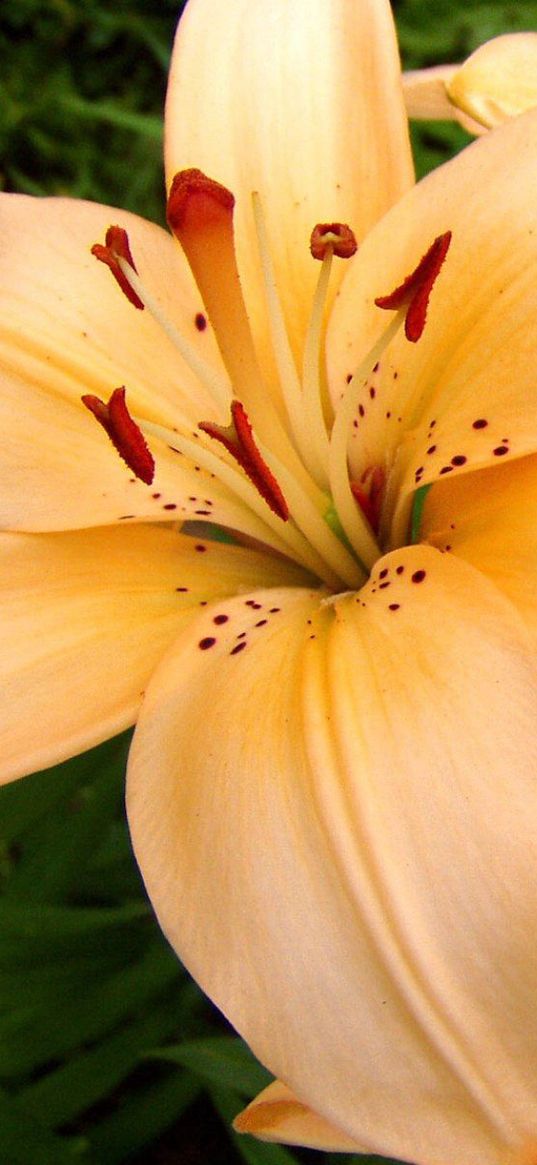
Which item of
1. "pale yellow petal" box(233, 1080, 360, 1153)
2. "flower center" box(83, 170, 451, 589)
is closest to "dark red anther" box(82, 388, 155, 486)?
"flower center" box(83, 170, 451, 589)

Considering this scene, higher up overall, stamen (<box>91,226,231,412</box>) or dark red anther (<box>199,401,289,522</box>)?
stamen (<box>91,226,231,412</box>)

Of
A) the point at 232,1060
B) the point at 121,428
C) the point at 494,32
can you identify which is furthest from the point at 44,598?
the point at 494,32

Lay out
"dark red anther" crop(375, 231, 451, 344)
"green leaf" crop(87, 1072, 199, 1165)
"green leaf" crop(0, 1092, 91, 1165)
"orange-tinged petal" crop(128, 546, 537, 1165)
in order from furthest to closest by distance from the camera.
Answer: "green leaf" crop(87, 1072, 199, 1165)
"green leaf" crop(0, 1092, 91, 1165)
"dark red anther" crop(375, 231, 451, 344)
"orange-tinged petal" crop(128, 546, 537, 1165)

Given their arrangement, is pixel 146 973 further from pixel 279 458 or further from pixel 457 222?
pixel 457 222

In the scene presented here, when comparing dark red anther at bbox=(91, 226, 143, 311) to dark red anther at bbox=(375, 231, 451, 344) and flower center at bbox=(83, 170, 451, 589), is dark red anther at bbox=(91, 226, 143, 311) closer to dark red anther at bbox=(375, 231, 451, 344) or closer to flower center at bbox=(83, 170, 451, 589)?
flower center at bbox=(83, 170, 451, 589)

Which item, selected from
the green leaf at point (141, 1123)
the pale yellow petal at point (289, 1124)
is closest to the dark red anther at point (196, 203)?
the pale yellow petal at point (289, 1124)

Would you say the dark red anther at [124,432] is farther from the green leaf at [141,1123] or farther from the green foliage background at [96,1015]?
the green leaf at [141,1123]
